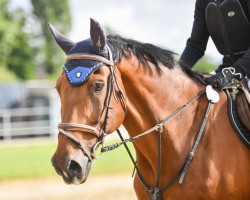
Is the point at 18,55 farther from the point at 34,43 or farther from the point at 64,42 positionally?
the point at 64,42

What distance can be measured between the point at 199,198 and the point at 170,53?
128 cm

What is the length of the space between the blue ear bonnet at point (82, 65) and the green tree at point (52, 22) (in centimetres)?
6902

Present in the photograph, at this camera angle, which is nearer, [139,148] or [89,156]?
[89,156]

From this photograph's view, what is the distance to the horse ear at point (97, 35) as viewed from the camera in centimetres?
421

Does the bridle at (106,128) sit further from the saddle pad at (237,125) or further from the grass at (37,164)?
the grass at (37,164)

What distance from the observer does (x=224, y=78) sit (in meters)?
4.95

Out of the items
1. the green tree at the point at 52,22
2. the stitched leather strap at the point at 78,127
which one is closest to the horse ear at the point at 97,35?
Result: the stitched leather strap at the point at 78,127

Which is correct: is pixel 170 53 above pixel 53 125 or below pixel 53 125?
above

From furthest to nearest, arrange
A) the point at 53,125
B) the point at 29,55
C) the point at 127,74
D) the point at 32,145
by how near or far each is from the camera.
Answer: the point at 29,55 < the point at 53,125 < the point at 32,145 < the point at 127,74

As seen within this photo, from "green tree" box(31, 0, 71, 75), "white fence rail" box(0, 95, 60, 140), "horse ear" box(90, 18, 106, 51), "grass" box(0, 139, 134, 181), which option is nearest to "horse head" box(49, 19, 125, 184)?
"horse ear" box(90, 18, 106, 51)

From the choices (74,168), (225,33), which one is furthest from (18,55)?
(74,168)

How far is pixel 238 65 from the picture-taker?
505cm

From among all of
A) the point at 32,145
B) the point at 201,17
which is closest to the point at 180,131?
the point at 201,17

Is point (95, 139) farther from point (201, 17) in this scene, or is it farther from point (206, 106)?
point (201, 17)
